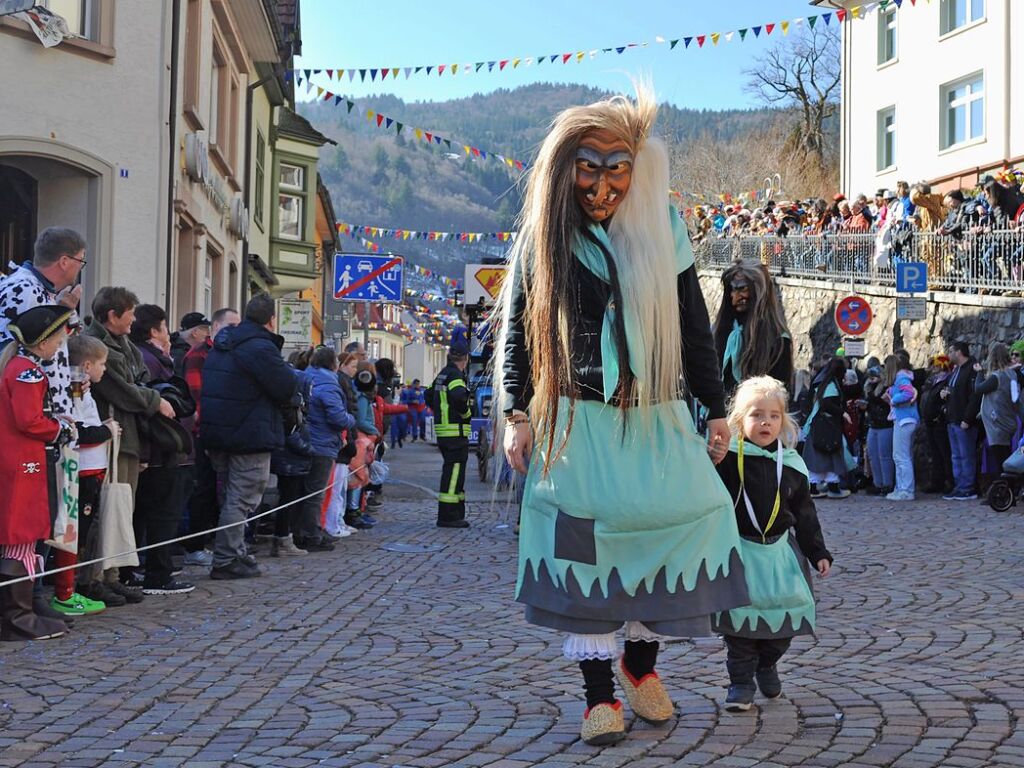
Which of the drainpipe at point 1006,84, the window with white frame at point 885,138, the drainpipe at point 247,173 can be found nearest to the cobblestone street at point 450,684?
the drainpipe at point 247,173

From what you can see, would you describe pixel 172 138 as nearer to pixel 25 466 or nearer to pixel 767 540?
pixel 25 466

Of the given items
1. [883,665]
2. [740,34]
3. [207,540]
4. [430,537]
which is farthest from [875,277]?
[883,665]

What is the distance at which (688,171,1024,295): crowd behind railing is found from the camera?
21.8m

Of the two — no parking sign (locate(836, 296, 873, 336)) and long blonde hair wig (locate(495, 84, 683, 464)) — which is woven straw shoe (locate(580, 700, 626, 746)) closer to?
long blonde hair wig (locate(495, 84, 683, 464))

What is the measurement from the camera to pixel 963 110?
34.1m

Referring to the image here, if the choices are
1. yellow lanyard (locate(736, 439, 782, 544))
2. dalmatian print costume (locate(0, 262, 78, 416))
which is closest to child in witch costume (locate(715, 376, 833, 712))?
yellow lanyard (locate(736, 439, 782, 544))

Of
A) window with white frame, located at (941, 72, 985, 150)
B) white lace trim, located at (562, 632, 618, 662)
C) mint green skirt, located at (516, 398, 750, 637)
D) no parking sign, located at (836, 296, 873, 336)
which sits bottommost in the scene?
white lace trim, located at (562, 632, 618, 662)

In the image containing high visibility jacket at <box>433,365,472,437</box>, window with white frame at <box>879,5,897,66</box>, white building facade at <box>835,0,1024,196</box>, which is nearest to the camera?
high visibility jacket at <box>433,365,472,437</box>

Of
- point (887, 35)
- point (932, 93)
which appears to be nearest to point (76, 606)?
point (932, 93)

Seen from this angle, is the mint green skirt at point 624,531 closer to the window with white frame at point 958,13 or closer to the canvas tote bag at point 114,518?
the canvas tote bag at point 114,518

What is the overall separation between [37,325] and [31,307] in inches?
16.7

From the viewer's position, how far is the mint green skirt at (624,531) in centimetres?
447

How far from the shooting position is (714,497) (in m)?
4.60

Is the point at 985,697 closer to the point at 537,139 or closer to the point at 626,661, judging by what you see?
the point at 626,661
